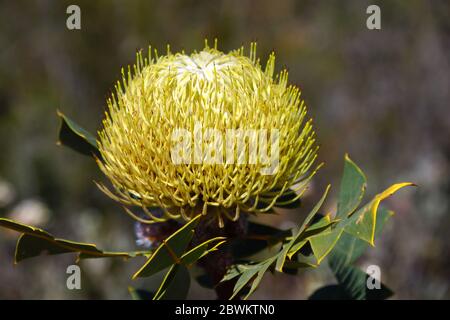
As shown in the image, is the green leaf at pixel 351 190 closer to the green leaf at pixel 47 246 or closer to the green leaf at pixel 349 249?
the green leaf at pixel 349 249

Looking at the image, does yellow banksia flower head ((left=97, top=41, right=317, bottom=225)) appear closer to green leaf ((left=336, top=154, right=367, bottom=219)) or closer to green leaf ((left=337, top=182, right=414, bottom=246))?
green leaf ((left=336, top=154, right=367, bottom=219))

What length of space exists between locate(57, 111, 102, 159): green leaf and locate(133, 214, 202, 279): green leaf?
65 cm

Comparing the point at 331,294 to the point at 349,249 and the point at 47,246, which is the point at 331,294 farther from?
the point at 47,246

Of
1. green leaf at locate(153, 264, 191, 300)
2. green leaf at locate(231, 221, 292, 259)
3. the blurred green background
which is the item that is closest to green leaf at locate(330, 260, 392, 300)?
green leaf at locate(231, 221, 292, 259)

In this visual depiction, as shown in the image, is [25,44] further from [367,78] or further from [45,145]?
[367,78]

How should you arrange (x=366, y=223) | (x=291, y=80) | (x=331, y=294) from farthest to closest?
(x=291, y=80), (x=331, y=294), (x=366, y=223)

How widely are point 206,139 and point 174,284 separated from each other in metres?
A: 0.50

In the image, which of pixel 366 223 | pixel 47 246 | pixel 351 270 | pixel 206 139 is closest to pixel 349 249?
pixel 351 270

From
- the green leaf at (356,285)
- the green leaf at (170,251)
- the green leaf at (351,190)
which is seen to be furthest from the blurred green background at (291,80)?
the green leaf at (170,251)

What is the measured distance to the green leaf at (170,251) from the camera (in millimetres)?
1800

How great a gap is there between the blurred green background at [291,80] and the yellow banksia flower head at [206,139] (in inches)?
107

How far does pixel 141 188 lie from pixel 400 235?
3649 mm

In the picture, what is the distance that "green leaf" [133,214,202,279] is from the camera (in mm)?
1800

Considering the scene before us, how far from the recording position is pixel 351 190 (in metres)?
2.12
